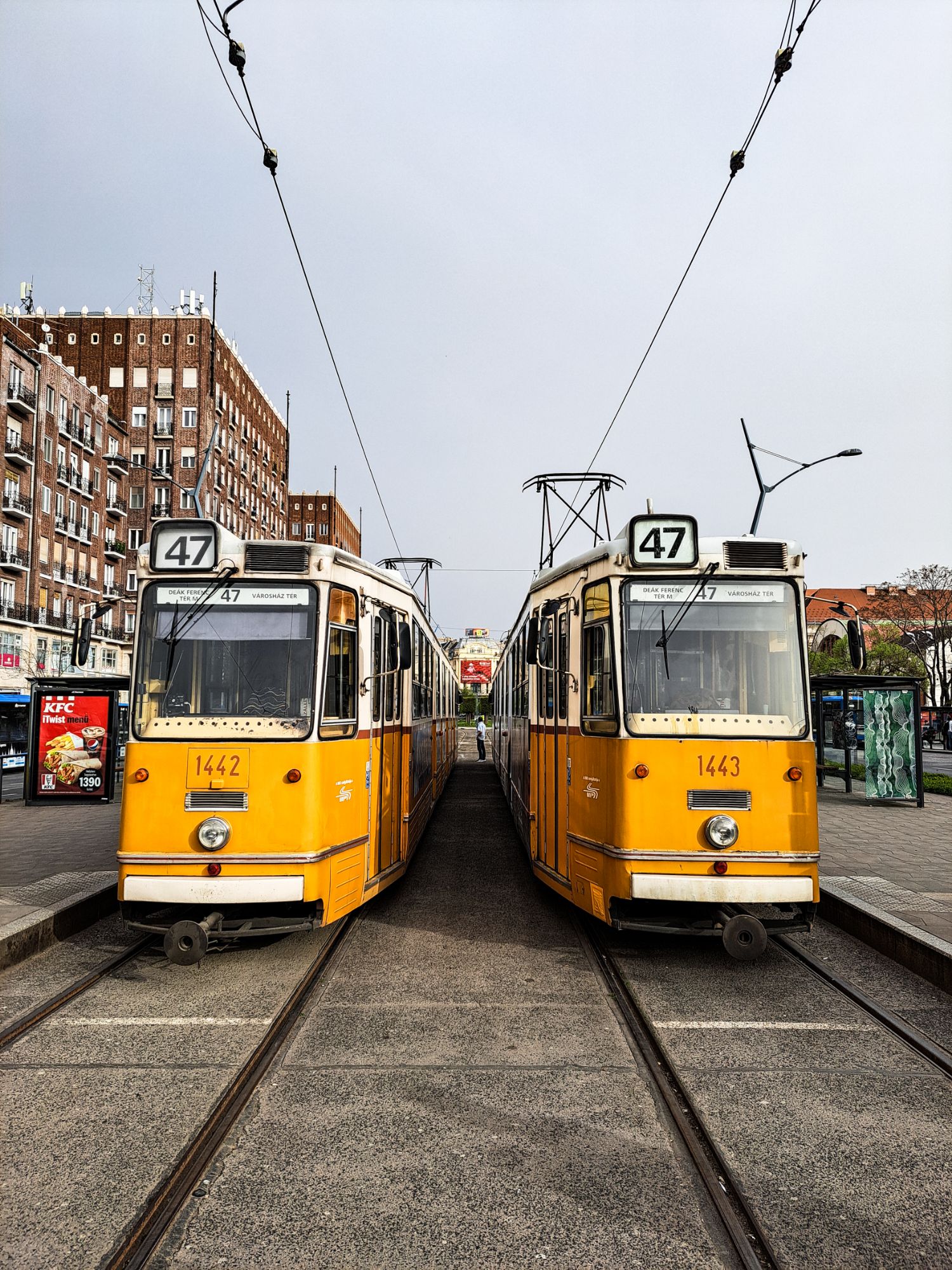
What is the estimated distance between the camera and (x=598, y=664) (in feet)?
22.8

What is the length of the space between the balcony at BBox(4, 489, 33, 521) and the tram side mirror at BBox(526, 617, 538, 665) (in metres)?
40.0

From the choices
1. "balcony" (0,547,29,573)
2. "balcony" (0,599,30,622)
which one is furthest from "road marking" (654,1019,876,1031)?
"balcony" (0,547,29,573)

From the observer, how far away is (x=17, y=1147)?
12.7 ft

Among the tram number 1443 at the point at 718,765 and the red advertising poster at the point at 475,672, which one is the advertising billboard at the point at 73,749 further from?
the red advertising poster at the point at 475,672

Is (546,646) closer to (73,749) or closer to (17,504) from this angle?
(73,749)

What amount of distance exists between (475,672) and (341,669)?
109m

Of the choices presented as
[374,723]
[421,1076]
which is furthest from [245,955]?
[421,1076]

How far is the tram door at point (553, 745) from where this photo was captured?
7699mm

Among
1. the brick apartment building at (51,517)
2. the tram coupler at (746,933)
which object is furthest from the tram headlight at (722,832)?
the brick apartment building at (51,517)

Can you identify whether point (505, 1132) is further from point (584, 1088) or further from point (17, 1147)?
point (17, 1147)

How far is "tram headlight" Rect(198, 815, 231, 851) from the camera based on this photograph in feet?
20.1

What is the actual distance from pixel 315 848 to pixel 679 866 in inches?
98.6

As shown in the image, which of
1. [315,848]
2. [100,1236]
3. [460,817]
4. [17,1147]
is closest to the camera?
[100,1236]

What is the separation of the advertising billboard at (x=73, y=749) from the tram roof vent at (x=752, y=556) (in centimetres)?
1152
